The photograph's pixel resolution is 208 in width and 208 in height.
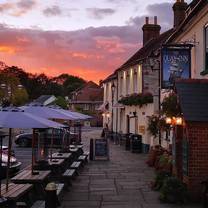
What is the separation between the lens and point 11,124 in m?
10.7

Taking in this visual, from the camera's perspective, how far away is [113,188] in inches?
658

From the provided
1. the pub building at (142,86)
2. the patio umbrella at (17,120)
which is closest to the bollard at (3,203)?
the patio umbrella at (17,120)

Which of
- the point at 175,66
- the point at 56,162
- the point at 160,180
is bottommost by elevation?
the point at 160,180

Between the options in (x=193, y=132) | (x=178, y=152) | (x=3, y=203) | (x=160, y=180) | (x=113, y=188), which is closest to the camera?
(x=3, y=203)

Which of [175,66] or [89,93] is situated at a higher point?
[89,93]

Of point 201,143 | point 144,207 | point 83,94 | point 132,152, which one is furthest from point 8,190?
point 83,94

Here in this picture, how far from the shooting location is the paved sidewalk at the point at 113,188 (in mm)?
13817

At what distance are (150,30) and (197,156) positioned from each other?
31543mm

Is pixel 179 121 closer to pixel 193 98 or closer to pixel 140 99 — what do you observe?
pixel 193 98

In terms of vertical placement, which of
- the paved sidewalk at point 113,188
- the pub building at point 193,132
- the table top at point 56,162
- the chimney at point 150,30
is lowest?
the paved sidewalk at point 113,188

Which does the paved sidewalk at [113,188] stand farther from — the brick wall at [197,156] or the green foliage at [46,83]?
the green foliage at [46,83]

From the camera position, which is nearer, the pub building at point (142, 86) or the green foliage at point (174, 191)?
the green foliage at point (174, 191)

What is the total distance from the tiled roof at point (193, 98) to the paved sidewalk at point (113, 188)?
8.17 ft

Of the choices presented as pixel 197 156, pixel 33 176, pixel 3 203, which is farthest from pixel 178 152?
pixel 3 203
